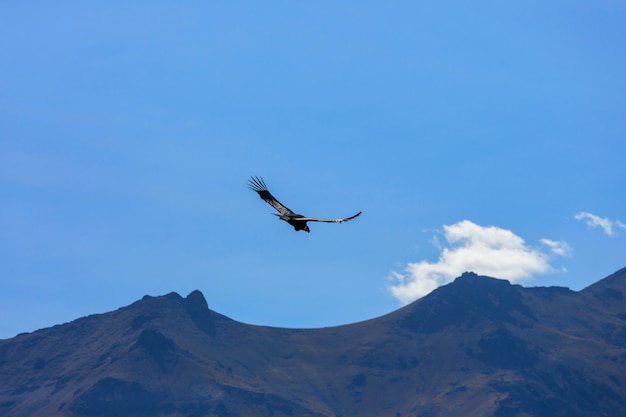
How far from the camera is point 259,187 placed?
149 metres

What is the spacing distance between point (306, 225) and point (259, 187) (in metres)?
8.59

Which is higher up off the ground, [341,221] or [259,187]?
[259,187]

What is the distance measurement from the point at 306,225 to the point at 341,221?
952 cm

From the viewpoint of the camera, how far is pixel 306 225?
148 meters

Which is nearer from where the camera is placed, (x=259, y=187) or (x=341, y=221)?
(x=341, y=221)

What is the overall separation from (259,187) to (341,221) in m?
15.3

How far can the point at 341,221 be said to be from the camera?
139875 mm
